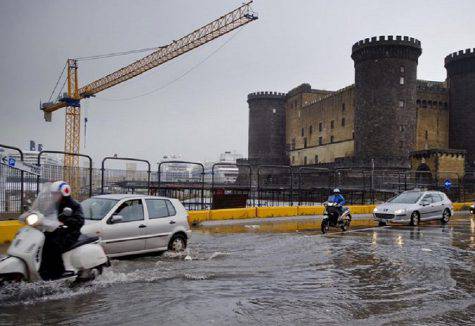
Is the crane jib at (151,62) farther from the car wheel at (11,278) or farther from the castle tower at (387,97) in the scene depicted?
the car wheel at (11,278)

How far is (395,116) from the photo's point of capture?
2415 inches

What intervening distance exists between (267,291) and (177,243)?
4.06 m

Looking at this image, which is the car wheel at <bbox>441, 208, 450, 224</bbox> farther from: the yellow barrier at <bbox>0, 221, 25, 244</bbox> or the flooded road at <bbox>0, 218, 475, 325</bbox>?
the yellow barrier at <bbox>0, 221, 25, 244</bbox>

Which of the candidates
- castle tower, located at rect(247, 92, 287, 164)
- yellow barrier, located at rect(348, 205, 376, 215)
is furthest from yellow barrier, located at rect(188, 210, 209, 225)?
castle tower, located at rect(247, 92, 287, 164)

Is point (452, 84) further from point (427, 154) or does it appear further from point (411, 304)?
point (411, 304)

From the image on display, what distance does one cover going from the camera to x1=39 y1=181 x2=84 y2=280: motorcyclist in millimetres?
6754

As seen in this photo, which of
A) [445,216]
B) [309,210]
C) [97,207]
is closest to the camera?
[97,207]

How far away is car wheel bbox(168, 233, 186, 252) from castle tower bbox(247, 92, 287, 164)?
81762mm

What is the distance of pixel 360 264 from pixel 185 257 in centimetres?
373

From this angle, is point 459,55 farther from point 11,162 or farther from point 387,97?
point 11,162

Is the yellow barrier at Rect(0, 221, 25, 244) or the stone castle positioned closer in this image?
the yellow barrier at Rect(0, 221, 25, 244)

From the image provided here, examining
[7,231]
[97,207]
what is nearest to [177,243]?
[97,207]

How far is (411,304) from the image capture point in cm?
688

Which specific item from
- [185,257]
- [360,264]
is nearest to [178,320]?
[185,257]
